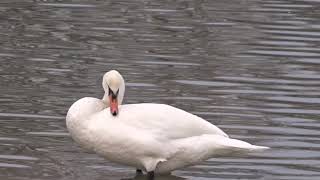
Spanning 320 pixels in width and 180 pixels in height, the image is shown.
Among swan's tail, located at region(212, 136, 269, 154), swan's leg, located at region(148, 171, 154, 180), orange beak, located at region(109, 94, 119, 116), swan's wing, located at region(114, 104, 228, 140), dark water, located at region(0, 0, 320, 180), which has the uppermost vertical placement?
orange beak, located at region(109, 94, 119, 116)

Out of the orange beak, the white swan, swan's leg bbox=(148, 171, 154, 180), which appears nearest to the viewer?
the white swan

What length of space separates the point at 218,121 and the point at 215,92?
1.15 m

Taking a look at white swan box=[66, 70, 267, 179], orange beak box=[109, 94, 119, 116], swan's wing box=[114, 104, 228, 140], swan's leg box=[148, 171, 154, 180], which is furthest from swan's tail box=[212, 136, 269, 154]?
orange beak box=[109, 94, 119, 116]

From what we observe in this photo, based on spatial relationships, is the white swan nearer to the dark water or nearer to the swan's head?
the swan's head

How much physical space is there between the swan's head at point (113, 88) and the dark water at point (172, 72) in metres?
0.66

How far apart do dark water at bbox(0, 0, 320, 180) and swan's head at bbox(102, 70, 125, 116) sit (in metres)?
0.66

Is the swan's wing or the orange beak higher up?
the orange beak

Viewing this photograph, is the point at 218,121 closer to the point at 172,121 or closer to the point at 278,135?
the point at 278,135

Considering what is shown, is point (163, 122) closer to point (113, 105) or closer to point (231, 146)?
point (113, 105)

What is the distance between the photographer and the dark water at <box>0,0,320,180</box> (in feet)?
33.4

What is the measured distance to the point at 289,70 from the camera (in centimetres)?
1370

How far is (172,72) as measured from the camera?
13.5 meters

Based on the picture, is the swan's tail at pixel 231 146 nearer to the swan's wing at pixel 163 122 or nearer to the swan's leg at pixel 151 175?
the swan's wing at pixel 163 122

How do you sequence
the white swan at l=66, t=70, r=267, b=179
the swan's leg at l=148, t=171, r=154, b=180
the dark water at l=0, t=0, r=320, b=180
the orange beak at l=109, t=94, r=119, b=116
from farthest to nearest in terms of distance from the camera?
the dark water at l=0, t=0, r=320, b=180 < the swan's leg at l=148, t=171, r=154, b=180 < the orange beak at l=109, t=94, r=119, b=116 < the white swan at l=66, t=70, r=267, b=179
